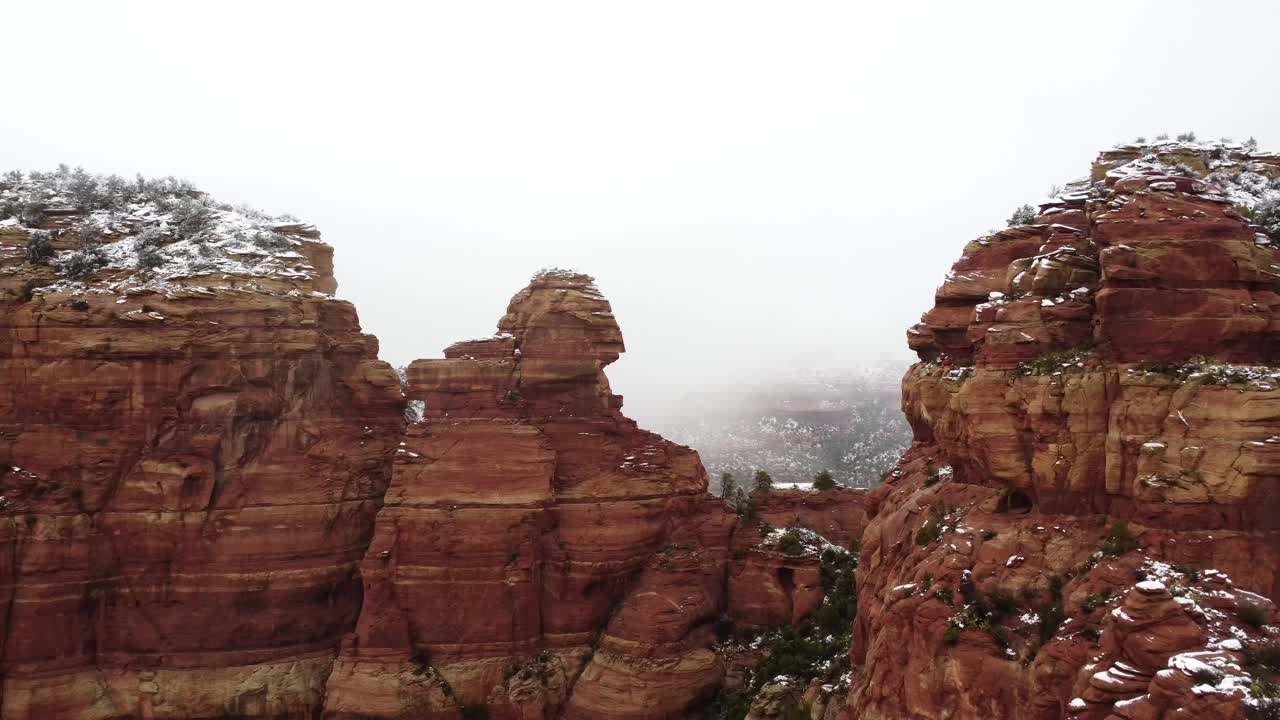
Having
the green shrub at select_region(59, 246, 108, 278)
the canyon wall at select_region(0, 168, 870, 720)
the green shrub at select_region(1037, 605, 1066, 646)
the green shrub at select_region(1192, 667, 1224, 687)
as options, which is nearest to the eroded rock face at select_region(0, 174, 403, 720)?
the canyon wall at select_region(0, 168, 870, 720)

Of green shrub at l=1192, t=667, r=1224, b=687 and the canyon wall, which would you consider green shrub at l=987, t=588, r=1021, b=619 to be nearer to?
green shrub at l=1192, t=667, r=1224, b=687

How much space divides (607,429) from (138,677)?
18.4 metres

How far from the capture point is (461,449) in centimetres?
3659

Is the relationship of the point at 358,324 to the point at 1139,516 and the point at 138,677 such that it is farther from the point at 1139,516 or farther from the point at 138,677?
the point at 1139,516

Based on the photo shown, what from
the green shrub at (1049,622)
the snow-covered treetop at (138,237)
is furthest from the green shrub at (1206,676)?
the snow-covered treetop at (138,237)

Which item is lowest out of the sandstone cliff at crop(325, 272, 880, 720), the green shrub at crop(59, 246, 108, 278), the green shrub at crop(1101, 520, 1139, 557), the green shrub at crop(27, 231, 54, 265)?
the sandstone cliff at crop(325, 272, 880, 720)

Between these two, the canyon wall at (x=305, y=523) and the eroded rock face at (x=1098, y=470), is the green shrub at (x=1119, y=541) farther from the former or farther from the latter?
the canyon wall at (x=305, y=523)

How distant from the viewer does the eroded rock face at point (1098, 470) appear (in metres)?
17.4

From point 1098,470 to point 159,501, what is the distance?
29933mm

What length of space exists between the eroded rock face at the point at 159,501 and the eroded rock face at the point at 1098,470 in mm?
21511

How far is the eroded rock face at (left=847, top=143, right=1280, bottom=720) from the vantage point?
17.4m

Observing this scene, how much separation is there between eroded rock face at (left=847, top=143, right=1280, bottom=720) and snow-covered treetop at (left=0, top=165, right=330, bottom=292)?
84.5 feet

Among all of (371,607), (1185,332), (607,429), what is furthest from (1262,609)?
(371,607)

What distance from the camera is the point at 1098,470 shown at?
64.5ft
